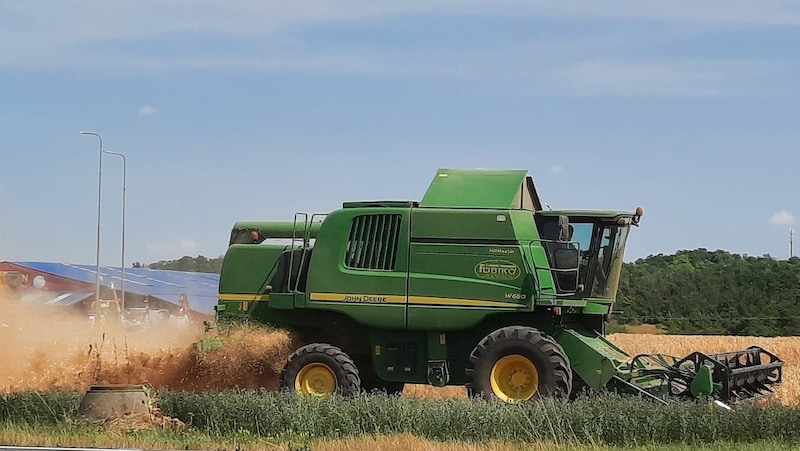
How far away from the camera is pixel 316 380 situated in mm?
18672

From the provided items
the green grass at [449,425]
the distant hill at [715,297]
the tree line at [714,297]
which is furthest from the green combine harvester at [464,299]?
the distant hill at [715,297]

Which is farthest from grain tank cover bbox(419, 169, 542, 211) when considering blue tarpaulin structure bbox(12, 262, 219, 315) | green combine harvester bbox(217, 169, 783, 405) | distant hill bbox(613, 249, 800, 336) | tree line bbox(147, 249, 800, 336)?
distant hill bbox(613, 249, 800, 336)

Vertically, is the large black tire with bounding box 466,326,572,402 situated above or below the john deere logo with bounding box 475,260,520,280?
below

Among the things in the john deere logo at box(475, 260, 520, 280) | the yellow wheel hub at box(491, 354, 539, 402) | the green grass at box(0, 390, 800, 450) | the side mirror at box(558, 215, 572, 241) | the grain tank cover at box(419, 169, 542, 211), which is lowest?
the green grass at box(0, 390, 800, 450)

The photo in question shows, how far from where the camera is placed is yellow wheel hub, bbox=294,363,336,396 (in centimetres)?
1853

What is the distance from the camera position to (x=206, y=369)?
2028cm

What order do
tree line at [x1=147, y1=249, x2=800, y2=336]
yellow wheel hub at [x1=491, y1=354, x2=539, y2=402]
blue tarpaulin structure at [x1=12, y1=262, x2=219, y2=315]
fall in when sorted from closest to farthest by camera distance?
1. yellow wheel hub at [x1=491, y1=354, x2=539, y2=402]
2. blue tarpaulin structure at [x1=12, y1=262, x2=219, y2=315]
3. tree line at [x1=147, y1=249, x2=800, y2=336]

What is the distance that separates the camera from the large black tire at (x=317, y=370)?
60.5 feet

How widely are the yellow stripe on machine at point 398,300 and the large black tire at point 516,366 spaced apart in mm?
549

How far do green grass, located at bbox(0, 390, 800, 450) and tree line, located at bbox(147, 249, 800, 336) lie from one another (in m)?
38.4

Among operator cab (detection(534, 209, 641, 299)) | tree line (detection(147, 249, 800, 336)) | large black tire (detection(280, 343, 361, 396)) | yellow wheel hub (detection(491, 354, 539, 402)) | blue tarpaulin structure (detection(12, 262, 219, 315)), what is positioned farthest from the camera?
tree line (detection(147, 249, 800, 336))

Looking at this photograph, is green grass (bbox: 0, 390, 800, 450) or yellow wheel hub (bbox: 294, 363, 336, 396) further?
yellow wheel hub (bbox: 294, 363, 336, 396)

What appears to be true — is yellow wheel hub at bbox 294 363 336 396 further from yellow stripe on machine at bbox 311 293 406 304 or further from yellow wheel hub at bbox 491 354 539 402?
yellow wheel hub at bbox 491 354 539 402

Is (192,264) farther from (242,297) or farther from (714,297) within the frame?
(714,297)
